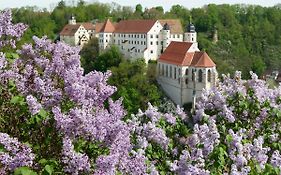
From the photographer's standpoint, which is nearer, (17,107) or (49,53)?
(17,107)

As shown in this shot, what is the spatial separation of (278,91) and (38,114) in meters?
5.67

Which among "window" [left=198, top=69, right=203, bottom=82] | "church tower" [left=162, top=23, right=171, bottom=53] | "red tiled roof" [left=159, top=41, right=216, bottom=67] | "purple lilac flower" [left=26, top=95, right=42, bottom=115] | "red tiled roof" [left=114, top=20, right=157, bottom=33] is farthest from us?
"red tiled roof" [left=114, top=20, right=157, bottom=33]

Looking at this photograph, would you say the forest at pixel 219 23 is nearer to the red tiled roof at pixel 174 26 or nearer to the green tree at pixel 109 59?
the red tiled roof at pixel 174 26

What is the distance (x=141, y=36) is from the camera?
6438 cm

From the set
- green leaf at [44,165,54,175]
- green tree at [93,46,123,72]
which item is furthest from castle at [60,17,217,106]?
green leaf at [44,165,54,175]

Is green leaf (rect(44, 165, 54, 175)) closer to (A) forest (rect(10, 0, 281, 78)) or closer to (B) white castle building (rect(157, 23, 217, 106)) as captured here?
(B) white castle building (rect(157, 23, 217, 106))

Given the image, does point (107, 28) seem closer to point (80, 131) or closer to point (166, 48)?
point (166, 48)

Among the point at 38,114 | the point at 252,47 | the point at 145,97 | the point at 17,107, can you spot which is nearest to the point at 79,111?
the point at 38,114

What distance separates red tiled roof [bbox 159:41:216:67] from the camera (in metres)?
51.6

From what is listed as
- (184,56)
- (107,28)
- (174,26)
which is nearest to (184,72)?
(184,56)

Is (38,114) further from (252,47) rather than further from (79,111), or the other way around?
(252,47)

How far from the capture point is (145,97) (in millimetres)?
52312

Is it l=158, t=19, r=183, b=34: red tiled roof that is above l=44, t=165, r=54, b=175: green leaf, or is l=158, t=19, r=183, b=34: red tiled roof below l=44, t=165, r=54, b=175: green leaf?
below

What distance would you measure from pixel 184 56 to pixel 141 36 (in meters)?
11.6
